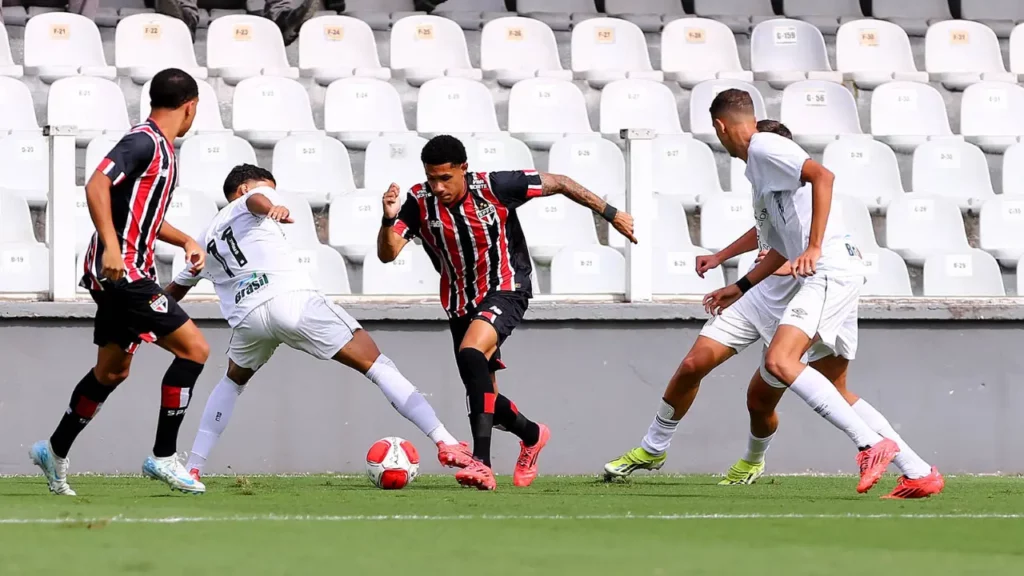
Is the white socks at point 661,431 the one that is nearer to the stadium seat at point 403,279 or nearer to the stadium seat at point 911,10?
the stadium seat at point 403,279

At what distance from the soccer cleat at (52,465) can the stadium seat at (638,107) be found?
5613 mm

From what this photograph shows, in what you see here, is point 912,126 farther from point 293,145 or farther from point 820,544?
point 820,544

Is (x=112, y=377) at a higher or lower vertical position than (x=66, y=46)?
lower

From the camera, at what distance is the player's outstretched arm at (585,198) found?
698 centimetres

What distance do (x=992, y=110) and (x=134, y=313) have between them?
758 centimetres

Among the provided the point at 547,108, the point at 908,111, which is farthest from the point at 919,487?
the point at 908,111

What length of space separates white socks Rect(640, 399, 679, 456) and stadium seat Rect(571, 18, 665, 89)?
514cm

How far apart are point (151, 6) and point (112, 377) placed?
761 centimetres

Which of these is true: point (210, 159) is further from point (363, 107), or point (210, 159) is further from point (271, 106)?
point (363, 107)

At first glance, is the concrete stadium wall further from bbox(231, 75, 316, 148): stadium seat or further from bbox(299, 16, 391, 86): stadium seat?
bbox(299, 16, 391, 86): stadium seat

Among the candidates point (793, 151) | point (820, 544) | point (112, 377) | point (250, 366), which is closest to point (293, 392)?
point (250, 366)

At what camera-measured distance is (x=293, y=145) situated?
973cm

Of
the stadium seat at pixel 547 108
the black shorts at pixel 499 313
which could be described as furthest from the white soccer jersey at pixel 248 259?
the stadium seat at pixel 547 108

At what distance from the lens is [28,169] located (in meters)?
8.50
